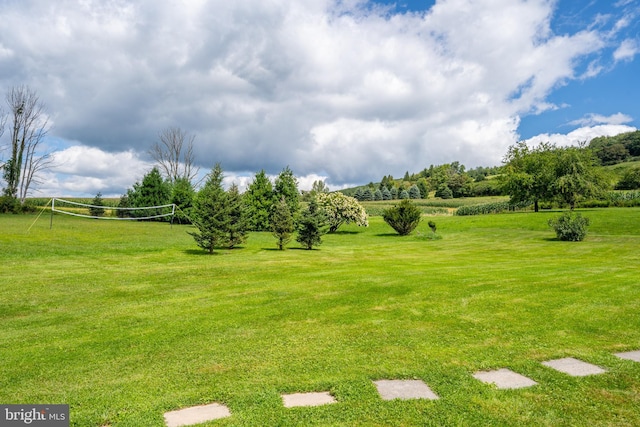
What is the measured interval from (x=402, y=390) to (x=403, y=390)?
0.01m

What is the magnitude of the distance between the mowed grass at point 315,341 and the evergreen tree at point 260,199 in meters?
25.6

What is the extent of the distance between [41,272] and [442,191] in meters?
108

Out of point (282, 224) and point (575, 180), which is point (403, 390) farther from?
point (575, 180)

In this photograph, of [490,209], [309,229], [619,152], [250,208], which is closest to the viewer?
[309,229]

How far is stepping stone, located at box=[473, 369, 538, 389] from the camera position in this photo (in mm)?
4121

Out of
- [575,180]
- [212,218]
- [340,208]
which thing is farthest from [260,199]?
[575,180]

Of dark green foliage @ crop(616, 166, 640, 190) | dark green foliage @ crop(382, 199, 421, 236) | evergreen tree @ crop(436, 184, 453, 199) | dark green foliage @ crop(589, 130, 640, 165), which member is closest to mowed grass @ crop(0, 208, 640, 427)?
dark green foliage @ crop(382, 199, 421, 236)

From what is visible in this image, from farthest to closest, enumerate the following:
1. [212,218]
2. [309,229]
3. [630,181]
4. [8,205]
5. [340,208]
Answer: [630,181]
[8,205]
[340,208]
[309,229]
[212,218]

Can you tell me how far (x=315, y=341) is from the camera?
17.9ft

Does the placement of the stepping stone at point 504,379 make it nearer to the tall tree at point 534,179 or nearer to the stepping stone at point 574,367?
the stepping stone at point 574,367

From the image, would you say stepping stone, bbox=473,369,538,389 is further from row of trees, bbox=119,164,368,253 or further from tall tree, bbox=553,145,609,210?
tall tree, bbox=553,145,609,210

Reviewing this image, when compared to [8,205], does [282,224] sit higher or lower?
lower

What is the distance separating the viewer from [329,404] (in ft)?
12.0

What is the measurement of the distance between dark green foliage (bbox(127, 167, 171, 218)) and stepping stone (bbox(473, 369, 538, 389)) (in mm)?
44737
